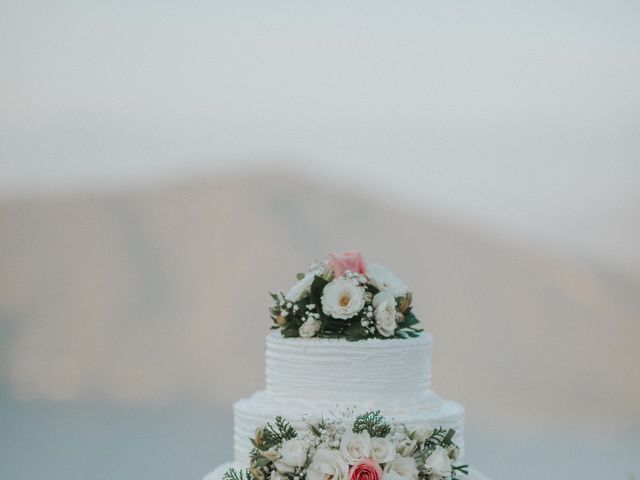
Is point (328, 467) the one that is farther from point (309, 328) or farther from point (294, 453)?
point (309, 328)

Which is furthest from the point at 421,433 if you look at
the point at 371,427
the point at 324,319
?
the point at 324,319

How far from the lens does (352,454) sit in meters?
5.20

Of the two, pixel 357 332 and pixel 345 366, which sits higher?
pixel 357 332

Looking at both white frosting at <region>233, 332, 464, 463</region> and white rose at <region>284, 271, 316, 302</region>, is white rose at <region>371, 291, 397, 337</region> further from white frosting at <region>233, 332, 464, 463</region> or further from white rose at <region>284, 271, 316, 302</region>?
white rose at <region>284, 271, 316, 302</region>

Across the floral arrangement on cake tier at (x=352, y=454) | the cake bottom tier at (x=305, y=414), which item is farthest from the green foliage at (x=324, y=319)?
the floral arrangement on cake tier at (x=352, y=454)

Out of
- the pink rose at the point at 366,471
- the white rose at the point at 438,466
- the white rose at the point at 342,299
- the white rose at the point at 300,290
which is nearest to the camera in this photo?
the pink rose at the point at 366,471

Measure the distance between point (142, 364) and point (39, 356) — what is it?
93cm

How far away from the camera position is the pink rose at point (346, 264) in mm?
6301

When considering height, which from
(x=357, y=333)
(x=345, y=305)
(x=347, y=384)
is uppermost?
(x=345, y=305)

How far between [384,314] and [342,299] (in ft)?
0.74

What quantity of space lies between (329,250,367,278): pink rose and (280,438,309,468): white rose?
4.07 feet

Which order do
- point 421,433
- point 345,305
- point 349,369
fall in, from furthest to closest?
1. point 345,305
2. point 349,369
3. point 421,433

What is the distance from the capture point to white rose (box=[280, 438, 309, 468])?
521 cm

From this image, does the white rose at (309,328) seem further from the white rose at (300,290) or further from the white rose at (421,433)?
the white rose at (421,433)
